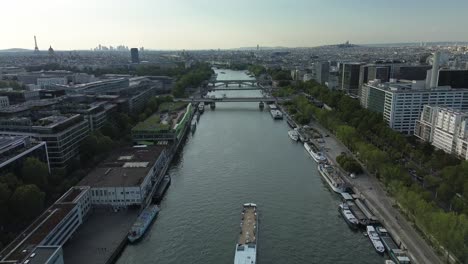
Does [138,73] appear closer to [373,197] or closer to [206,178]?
[206,178]

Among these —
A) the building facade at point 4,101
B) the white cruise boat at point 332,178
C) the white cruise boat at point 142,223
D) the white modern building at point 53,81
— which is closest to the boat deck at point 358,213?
the white cruise boat at point 332,178

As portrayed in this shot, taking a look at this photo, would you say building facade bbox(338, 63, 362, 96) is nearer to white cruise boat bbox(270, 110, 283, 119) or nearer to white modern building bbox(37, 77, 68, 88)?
white cruise boat bbox(270, 110, 283, 119)

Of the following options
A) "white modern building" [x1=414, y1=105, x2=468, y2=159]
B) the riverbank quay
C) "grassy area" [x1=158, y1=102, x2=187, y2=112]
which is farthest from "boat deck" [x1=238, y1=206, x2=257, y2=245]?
"grassy area" [x1=158, y1=102, x2=187, y2=112]

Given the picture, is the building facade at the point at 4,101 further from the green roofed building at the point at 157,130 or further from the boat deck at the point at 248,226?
the boat deck at the point at 248,226

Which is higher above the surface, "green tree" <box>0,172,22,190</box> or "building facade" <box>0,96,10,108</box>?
"building facade" <box>0,96,10,108</box>

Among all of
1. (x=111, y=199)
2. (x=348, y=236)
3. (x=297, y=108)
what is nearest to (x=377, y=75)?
(x=297, y=108)

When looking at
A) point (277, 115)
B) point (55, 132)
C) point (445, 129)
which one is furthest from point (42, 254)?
point (277, 115)
